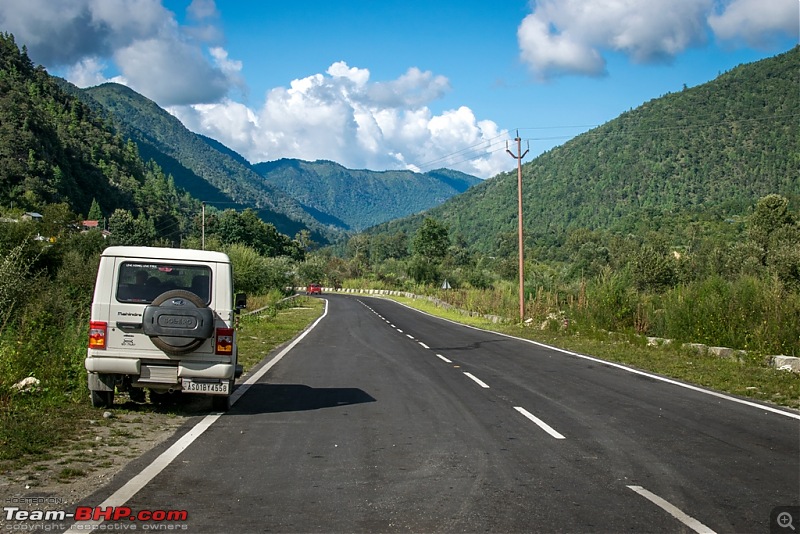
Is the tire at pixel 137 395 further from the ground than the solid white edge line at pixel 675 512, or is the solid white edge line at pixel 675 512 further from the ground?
the tire at pixel 137 395

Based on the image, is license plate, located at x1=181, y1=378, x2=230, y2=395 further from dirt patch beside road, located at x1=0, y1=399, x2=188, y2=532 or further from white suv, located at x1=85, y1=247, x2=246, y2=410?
dirt patch beside road, located at x1=0, y1=399, x2=188, y2=532

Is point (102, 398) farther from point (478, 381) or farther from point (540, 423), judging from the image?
point (478, 381)

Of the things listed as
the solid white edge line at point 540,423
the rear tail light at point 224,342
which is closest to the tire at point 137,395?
the rear tail light at point 224,342

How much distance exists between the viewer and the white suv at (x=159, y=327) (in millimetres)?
9477

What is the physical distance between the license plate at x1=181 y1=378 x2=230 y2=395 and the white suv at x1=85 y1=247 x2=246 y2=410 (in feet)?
0.04

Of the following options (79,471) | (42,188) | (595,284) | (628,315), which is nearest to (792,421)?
(79,471)

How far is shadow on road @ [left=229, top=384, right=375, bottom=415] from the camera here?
35.3 ft

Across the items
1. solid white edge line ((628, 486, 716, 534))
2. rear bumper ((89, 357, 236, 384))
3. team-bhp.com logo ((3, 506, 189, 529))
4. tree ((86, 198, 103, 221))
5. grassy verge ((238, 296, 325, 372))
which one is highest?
tree ((86, 198, 103, 221))

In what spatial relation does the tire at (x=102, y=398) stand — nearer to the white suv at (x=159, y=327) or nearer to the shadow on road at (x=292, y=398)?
the white suv at (x=159, y=327)

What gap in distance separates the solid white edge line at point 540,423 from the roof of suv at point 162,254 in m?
4.83

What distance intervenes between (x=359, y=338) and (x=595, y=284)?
9193 millimetres

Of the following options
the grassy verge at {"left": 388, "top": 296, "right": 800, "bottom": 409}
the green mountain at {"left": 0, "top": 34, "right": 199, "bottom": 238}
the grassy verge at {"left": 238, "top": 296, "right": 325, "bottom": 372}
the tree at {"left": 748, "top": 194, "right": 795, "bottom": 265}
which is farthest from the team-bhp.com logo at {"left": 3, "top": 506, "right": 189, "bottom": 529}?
the green mountain at {"left": 0, "top": 34, "right": 199, "bottom": 238}

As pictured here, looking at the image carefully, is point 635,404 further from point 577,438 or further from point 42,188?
point 42,188

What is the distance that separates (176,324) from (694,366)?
11540 millimetres
